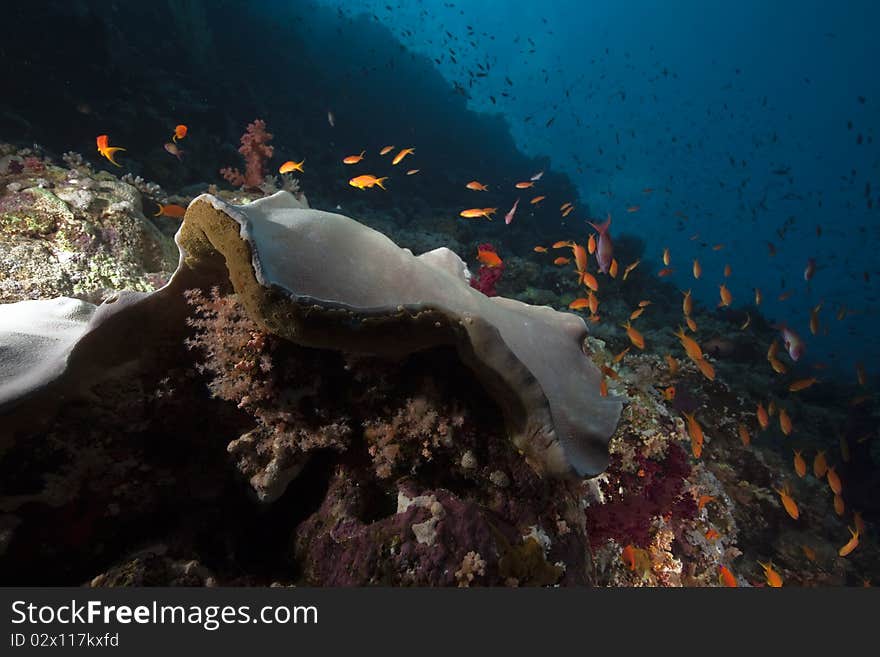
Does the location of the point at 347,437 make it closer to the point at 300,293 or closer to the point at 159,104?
the point at 300,293

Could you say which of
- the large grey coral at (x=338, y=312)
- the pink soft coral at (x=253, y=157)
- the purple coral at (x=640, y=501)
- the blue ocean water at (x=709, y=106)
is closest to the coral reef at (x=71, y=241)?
the large grey coral at (x=338, y=312)

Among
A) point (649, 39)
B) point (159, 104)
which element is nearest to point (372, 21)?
point (159, 104)

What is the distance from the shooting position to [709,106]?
249ft

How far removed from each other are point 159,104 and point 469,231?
38.2ft

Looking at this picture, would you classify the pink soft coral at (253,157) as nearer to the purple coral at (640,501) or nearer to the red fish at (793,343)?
the purple coral at (640,501)

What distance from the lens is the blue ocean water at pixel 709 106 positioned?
217ft

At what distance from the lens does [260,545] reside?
2242 mm

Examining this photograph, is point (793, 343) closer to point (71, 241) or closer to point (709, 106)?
point (71, 241)

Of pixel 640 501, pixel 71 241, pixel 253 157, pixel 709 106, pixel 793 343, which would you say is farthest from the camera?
pixel 709 106

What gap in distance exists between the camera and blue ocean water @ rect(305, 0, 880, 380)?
217 feet

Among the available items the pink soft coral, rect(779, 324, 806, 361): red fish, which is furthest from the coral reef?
rect(779, 324, 806, 361): red fish

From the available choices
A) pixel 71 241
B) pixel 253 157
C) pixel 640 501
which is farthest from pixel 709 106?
pixel 71 241

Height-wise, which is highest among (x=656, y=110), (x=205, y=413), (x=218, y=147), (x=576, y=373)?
(x=656, y=110)

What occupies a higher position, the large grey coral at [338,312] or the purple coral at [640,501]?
the large grey coral at [338,312]
